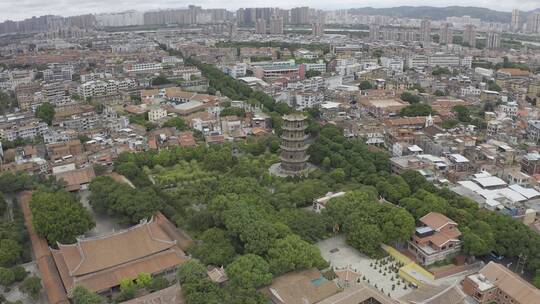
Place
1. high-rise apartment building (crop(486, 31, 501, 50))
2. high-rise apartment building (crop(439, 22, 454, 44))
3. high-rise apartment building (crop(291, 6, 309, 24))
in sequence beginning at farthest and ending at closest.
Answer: high-rise apartment building (crop(291, 6, 309, 24))
high-rise apartment building (crop(439, 22, 454, 44))
high-rise apartment building (crop(486, 31, 501, 50))

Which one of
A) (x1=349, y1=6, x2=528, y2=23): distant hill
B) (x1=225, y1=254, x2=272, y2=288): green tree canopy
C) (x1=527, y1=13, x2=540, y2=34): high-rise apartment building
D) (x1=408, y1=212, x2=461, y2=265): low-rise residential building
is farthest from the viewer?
(x1=349, y1=6, x2=528, y2=23): distant hill

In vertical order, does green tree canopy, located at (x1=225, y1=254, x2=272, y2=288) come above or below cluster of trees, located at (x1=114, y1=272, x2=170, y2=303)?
above

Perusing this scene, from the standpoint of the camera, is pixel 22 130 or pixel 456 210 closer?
pixel 456 210

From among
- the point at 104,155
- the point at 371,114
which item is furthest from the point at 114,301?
the point at 371,114

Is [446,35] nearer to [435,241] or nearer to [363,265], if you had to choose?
[435,241]

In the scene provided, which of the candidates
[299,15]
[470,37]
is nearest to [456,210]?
[470,37]

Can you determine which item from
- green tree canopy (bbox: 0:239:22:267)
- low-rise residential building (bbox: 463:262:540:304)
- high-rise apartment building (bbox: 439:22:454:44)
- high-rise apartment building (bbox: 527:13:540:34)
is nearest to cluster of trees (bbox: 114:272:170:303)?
green tree canopy (bbox: 0:239:22:267)

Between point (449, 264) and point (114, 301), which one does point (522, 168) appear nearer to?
point (449, 264)

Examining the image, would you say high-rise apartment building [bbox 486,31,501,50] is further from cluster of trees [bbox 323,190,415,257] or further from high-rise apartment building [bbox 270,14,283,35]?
cluster of trees [bbox 323,190,415,257]

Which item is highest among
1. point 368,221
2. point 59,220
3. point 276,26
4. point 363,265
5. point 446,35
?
point 276,26
